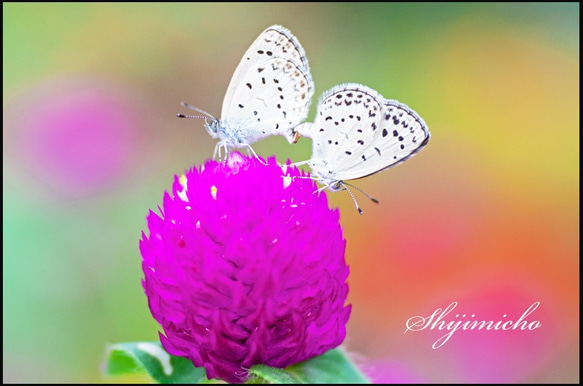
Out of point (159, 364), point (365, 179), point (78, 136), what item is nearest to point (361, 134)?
point (159, 364)

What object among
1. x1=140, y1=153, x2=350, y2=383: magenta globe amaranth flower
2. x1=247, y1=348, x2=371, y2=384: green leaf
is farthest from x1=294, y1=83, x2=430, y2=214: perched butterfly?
x1=247, y1=348, x2=371, y2=384: green leaf

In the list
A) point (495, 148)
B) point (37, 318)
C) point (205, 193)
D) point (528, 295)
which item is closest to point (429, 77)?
point (495, 148)

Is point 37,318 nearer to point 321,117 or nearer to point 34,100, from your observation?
point 34,100

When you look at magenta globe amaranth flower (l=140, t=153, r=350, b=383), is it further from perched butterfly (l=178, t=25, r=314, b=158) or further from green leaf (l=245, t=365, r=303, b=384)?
perched butterfly (l=178, t=25, r=314, b=158)

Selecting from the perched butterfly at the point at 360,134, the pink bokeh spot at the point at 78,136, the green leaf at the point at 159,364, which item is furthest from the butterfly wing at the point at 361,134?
the pink bokeh spot at the point at 78,136

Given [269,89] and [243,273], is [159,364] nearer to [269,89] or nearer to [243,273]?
[243,273]
